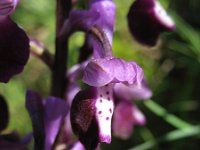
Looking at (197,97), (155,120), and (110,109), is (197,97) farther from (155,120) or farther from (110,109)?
(110,109)

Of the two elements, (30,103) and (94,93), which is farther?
(30,103)

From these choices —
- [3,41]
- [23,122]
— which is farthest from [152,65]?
[3,41]

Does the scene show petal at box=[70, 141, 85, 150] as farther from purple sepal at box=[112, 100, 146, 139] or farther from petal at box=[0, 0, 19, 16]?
petal at box=[0, 0, 19, 16]

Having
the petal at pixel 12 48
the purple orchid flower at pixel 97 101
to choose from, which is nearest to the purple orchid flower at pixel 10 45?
the petal at pixel 12 48

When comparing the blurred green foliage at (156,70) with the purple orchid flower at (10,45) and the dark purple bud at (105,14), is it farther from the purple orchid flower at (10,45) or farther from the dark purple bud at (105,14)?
the purple orchid flower at (10,45)

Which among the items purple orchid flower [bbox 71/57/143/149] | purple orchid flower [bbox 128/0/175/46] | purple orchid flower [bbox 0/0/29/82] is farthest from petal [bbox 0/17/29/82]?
purple orchid flower [bbox 128/0/175/46]

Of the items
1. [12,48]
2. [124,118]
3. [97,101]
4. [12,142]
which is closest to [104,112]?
[97,101]

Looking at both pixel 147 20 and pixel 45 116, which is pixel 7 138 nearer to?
pixel 45 116

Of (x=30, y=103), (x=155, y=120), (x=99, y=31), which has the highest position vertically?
(x=99, y=31)
